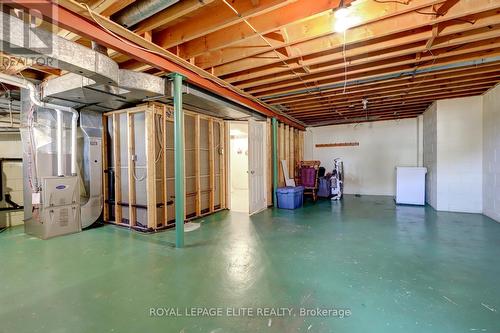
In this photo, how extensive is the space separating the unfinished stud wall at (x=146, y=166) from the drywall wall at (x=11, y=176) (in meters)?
1.67

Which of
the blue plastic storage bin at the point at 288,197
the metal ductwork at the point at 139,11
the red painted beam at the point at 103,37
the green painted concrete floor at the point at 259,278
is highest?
the metal ductwork at the point at 139,11

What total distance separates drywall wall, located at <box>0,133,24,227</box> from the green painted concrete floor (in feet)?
1.74

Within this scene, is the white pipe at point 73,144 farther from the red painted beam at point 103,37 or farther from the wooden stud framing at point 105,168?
the red painted beam at point 103,37

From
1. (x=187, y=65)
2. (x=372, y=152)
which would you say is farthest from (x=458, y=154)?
(x=187, y=65)

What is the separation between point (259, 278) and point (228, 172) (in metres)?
3.85

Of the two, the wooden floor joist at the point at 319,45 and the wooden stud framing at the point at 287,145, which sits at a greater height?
the wooden floor joist at the point at 319,45

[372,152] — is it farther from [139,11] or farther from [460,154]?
[139,11]

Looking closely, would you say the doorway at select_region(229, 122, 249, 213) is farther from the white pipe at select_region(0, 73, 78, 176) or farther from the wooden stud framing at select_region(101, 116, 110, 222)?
the white pipe at select_region(0, 73, 78, 176)

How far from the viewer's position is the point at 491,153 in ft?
16.0

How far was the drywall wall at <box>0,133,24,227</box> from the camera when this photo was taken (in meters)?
4.67

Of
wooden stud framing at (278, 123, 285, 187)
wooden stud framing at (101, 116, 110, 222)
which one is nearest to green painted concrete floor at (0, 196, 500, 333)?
wooden stud framing at (101, 116, 110, 222)

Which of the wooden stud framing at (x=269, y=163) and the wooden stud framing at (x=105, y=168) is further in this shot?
the wooden stud framing at (x=269, y=163)

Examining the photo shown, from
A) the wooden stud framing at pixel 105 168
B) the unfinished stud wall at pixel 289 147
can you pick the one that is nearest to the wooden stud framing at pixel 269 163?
the unfinished stud wall at pixel 289 147

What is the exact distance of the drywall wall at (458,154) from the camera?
5.35 meters
